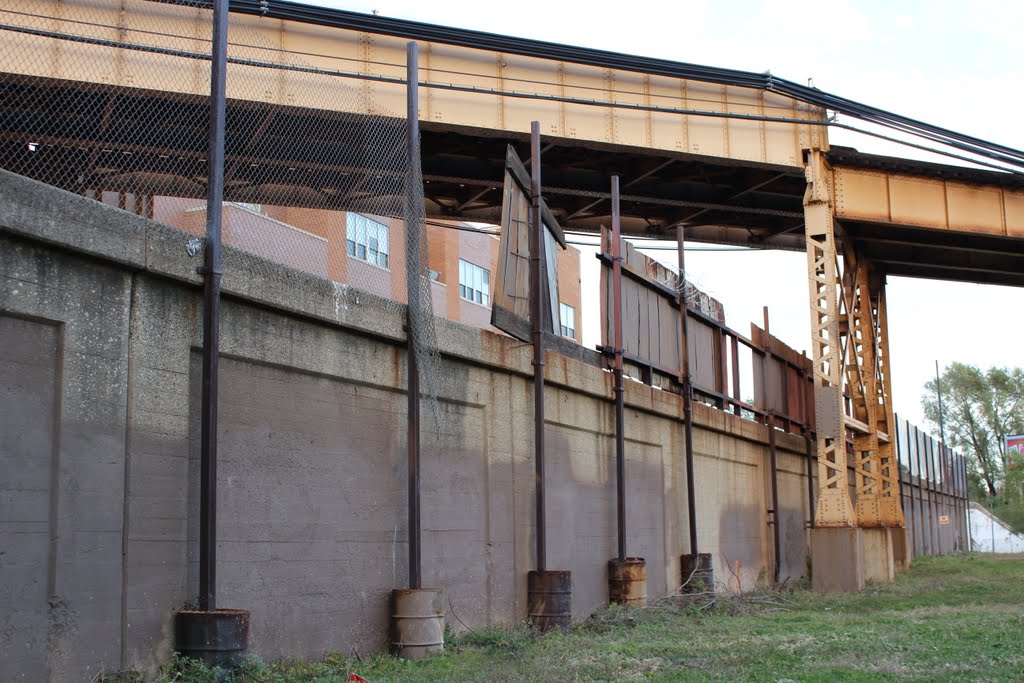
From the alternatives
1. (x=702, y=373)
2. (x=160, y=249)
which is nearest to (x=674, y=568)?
(x=702, y=373)

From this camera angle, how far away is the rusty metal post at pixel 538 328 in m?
13.6

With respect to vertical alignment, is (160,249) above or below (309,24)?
below

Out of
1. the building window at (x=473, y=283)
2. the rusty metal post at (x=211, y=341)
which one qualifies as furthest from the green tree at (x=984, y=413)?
the rusty metal post at (x=211, y=341)

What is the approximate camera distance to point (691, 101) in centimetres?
2230

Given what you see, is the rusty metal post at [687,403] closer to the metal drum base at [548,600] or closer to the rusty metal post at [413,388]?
the metal drum base at [548,600]

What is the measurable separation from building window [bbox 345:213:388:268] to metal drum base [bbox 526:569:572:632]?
4.51 meters

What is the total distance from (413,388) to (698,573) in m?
9.47

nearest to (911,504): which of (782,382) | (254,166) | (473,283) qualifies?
(473,283)

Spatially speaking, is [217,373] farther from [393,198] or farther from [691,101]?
[691,101]

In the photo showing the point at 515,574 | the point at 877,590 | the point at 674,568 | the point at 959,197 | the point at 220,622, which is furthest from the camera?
the point at 959,197

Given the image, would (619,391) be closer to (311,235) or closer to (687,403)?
(687,403)

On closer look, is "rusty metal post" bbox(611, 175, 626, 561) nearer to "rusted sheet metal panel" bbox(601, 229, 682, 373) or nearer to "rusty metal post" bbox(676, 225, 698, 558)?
"rusted sheet metal panel" bbox(601, 229, 682, 373)

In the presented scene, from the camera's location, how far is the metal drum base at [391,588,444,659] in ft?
34.5

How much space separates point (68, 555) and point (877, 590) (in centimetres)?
1736
